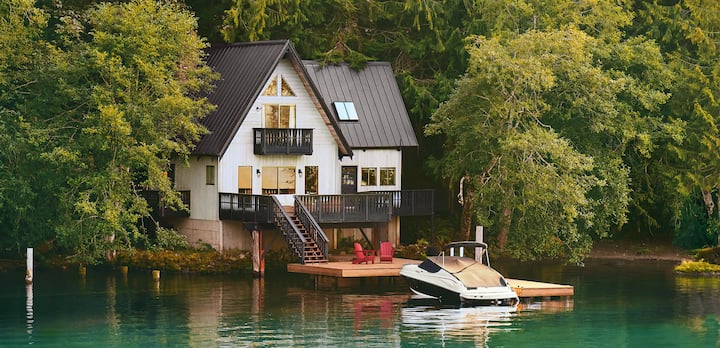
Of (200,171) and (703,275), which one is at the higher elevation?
(200,171)

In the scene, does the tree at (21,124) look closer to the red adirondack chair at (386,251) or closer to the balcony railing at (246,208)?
the balcony railing at (246,208)

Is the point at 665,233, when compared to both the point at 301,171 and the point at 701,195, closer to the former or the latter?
the point at 701,195

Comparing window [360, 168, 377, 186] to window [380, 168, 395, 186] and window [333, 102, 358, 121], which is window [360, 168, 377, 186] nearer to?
window [380, 168, 395, 186]

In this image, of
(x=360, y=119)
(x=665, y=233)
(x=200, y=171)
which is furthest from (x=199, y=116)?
(x=665, y=233)

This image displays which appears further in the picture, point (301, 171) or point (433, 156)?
point (433, 156)

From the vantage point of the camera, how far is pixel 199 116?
72.3 meters

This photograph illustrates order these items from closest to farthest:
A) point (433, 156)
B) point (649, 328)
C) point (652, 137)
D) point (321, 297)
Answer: point (649, 328) < point (321, 297) < point (652, 137) < point (433, 156)

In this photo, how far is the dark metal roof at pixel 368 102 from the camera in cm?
7731

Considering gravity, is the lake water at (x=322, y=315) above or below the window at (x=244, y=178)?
below

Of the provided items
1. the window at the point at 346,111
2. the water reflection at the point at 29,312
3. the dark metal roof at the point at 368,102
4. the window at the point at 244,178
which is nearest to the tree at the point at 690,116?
the dark metal roof at the point at 368,102

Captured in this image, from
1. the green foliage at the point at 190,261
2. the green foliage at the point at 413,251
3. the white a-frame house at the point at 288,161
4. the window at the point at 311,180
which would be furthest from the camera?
the green foliage at the point at 413,251

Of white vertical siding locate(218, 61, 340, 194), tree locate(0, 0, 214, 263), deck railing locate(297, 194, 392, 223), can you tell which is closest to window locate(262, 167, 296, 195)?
white vertical siding locate(218, 61, 340, 194)

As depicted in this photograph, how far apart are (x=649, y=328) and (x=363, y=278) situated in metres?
17.1

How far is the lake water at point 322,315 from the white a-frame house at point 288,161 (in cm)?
306
